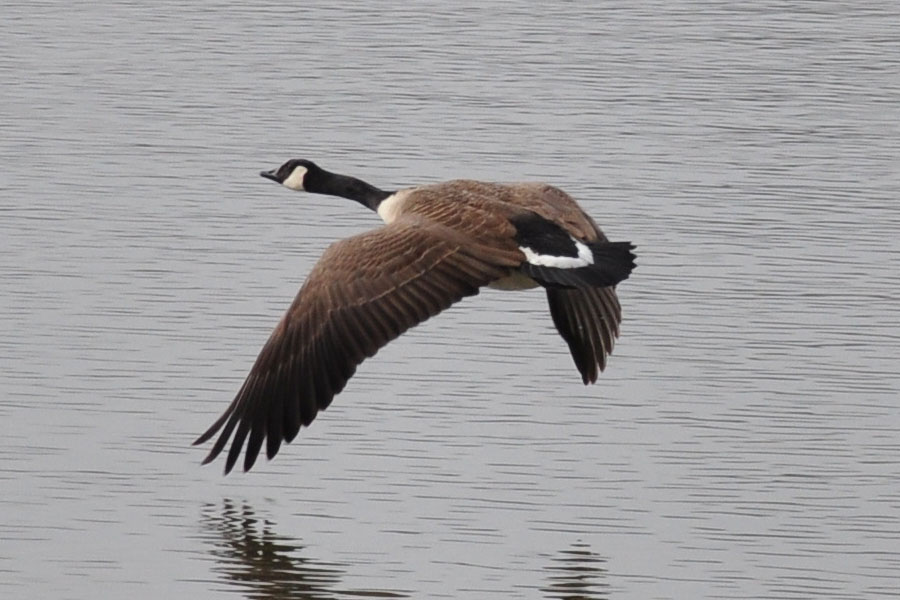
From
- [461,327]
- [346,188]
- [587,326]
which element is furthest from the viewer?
[461,327]

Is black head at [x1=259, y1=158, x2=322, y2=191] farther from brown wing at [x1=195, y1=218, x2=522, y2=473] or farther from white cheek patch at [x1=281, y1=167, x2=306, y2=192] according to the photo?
brown wing at [x1=195, y1=218, x2=522, y2=473]

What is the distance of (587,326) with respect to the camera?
915 centimetres

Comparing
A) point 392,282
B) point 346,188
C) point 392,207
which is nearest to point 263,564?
point 392,282

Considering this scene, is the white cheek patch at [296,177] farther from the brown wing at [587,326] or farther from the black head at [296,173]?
the brown wing at [587,326]

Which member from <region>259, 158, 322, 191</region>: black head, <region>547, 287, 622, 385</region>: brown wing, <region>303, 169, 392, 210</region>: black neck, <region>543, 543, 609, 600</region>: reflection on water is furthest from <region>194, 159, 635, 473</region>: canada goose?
<region>259, 158, 322, 191</region>: black head

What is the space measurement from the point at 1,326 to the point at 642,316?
3298 millimetres

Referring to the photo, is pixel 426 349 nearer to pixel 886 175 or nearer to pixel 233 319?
pixel 233 319

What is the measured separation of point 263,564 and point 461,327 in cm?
326

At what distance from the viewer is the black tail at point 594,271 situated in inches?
311

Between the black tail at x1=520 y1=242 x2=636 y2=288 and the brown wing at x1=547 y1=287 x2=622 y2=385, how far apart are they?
1015mm

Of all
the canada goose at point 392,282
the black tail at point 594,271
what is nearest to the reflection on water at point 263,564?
the canada goose at point 392,282

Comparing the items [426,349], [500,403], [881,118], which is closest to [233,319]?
[426,349]

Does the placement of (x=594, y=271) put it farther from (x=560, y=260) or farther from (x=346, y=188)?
(x=346, y=188)

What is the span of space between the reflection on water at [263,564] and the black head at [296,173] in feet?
9.65
